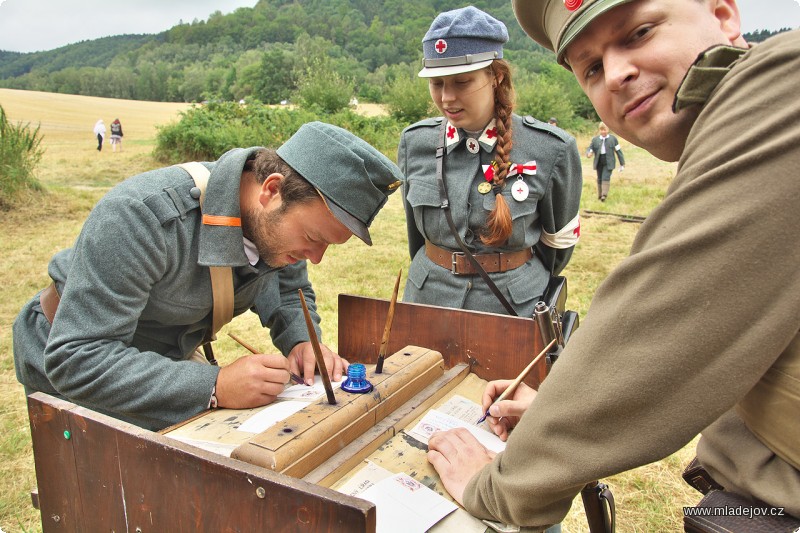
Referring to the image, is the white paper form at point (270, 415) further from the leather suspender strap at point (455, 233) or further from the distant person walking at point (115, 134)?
the distant person walking at point (115, 134)

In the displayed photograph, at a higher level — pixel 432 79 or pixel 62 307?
pixel 432 79

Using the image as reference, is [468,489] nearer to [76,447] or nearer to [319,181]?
[76,447]

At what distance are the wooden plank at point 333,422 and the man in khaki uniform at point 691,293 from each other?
469 mm

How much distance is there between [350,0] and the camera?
114 meters

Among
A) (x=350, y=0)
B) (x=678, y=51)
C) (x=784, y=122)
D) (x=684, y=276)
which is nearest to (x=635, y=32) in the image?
(x=678, y=51)

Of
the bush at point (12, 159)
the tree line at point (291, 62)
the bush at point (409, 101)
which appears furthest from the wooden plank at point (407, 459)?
the bush at point (409, 101)

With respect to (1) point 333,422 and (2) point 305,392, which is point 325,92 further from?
(1) point 333,422

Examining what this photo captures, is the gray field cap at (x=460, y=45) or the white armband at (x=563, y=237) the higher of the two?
the gray field cap at (x=460, y=45)

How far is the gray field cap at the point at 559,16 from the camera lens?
1039 mm

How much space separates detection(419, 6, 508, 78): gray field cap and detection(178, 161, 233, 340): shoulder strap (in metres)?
1.07

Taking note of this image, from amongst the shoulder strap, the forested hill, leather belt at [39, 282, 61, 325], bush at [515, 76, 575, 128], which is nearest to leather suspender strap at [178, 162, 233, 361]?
the shoulder strap

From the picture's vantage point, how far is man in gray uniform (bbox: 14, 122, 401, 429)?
5.39 ft

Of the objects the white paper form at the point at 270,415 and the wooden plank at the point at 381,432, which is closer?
the wooden plank at the point at 381,432

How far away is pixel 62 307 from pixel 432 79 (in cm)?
170
